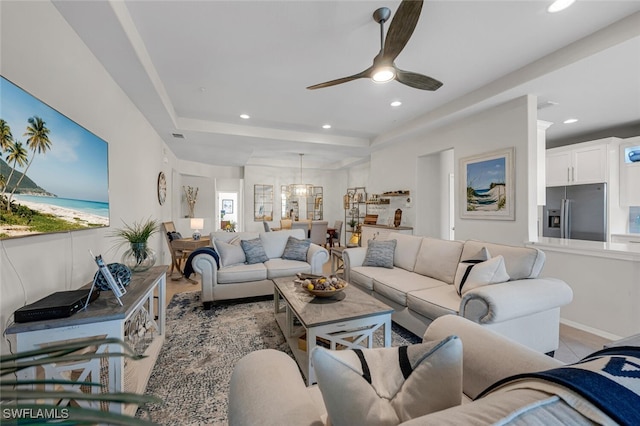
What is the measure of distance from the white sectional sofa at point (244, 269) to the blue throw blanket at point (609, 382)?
3240mm

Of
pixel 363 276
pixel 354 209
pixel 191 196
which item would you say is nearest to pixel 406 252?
pixel 363 276

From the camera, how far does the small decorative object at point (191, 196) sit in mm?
7750

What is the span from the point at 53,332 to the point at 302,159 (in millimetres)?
6825

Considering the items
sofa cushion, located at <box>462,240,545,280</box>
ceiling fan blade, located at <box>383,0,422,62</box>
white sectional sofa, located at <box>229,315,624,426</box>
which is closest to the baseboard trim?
sofa cushion, located at <box>462,240,545,280</box>

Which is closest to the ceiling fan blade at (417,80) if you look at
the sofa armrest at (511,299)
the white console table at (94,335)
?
the sofa armrest at (511,299)

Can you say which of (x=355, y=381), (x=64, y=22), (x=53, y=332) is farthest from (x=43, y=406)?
(x=64, y=22)

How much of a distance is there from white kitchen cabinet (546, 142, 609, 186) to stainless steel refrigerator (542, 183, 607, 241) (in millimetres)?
131

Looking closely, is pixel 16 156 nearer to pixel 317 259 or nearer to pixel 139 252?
pixel 139 252

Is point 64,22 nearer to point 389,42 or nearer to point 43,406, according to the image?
point 389,42

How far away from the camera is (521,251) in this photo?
2.39 meters

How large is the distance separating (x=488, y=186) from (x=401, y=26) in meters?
2.69

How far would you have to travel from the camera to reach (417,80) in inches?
91.5

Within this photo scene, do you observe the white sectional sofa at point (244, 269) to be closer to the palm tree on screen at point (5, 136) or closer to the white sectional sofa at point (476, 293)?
the white sectional sofa at point (476, 293)

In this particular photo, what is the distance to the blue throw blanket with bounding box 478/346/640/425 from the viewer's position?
18.8 inches
